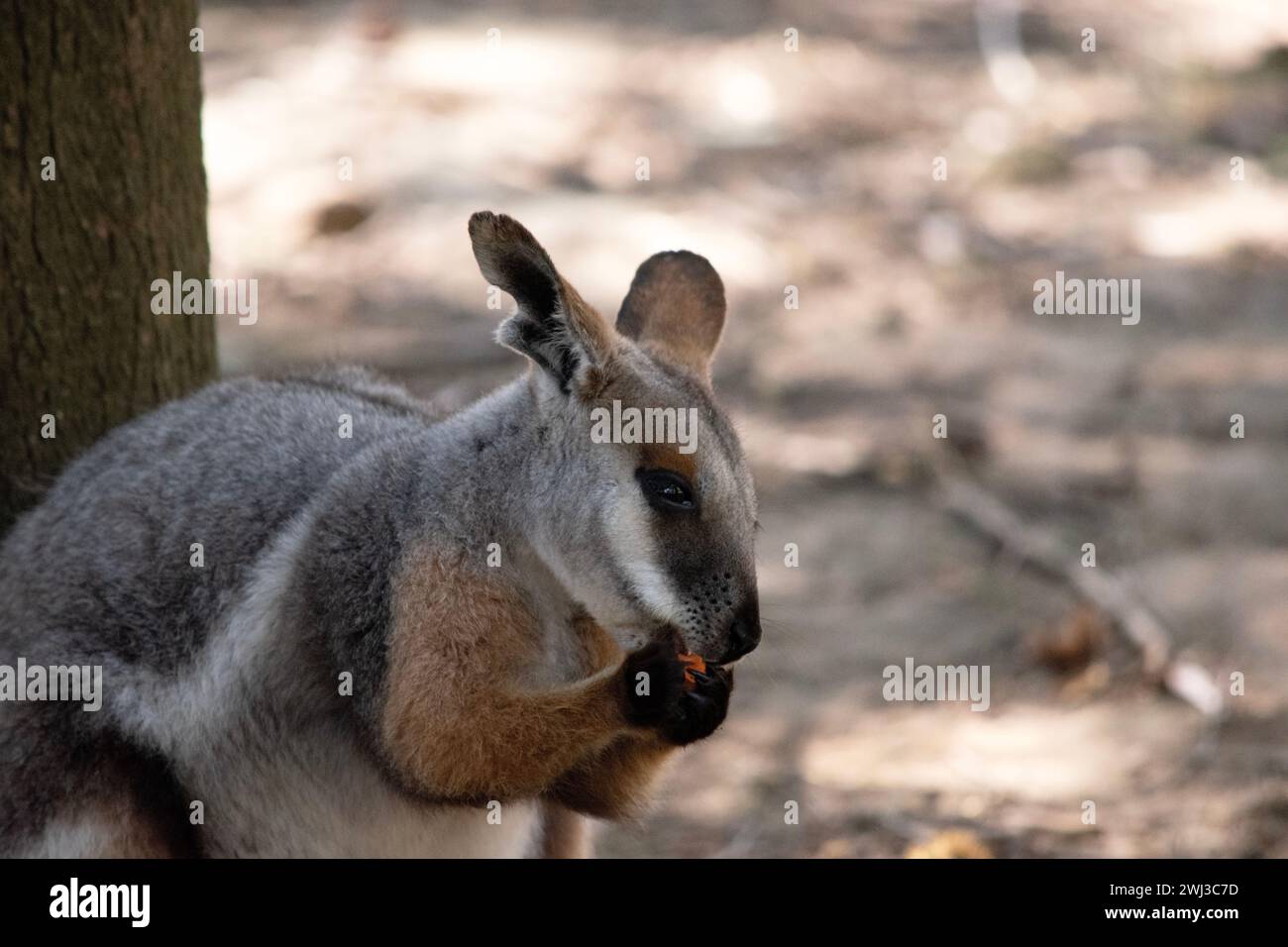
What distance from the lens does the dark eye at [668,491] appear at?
3.80m

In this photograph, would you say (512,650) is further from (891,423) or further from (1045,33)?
(1045,33)

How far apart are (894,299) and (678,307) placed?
486 centimetres

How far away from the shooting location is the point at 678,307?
15.3ft

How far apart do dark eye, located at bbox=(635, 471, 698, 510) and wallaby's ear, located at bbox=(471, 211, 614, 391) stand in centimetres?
35

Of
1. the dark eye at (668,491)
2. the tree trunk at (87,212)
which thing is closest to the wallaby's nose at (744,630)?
the dark eye at (668,491)

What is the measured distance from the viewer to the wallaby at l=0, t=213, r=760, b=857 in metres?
3.88

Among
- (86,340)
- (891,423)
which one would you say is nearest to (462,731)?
(86,340)

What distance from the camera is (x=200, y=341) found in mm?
5059

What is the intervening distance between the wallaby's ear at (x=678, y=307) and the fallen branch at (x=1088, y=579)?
7.96 ft

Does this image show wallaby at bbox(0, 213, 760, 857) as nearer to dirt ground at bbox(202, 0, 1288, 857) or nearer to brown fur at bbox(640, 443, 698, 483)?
brown fur at bbox(640, 443, 698, 483)

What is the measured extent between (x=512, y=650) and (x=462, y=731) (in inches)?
9.5

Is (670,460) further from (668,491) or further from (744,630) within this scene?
(744,630)

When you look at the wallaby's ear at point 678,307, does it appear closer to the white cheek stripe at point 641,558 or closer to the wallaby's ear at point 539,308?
the wallaby's ear at point 539,308

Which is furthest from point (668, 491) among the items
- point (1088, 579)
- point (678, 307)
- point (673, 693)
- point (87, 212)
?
point (1088, 579)
